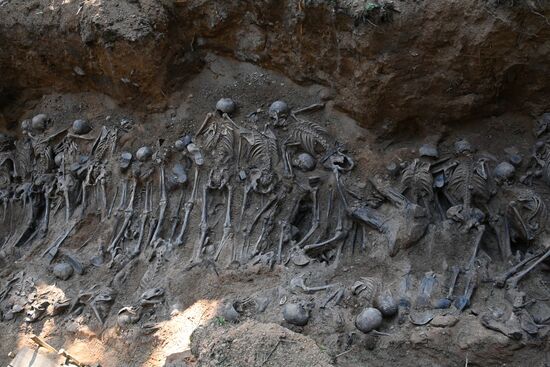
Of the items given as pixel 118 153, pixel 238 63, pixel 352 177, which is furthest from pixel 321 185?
pixel 118 153

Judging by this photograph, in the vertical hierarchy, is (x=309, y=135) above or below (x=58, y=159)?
above

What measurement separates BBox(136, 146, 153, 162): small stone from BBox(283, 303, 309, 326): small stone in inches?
104

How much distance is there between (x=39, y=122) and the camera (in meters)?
7.63

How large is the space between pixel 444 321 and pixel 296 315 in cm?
114

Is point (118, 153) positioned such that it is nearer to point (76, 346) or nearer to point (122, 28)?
point (122, 28)

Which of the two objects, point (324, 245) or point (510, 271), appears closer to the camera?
point (510, 271)

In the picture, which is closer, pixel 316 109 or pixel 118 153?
pixel 316 109

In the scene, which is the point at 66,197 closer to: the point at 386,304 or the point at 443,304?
the point at 386,304

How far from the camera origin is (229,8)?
21.5 feet

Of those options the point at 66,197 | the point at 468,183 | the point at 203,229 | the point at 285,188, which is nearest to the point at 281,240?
the point at 285,188

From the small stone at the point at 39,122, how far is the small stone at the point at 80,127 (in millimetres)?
607

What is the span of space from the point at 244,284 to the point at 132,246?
1.48m

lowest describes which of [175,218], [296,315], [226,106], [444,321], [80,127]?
[175,218]

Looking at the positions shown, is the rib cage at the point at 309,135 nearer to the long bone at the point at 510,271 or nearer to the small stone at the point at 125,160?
the small stone at the point at 125,160
